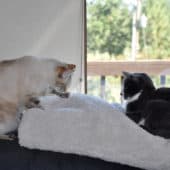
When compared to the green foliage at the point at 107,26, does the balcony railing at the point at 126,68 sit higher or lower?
lower

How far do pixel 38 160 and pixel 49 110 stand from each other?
20 centimetres

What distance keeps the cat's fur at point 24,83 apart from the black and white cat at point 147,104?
418 millimetres

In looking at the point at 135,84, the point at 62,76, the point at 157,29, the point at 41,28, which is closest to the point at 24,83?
the point at 62,76

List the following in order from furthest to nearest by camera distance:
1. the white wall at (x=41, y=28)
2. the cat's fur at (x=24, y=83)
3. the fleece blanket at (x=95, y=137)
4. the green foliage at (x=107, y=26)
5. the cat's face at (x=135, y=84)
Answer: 1. the green foliage at (x=107, y=26)
2. the white wall at (x=41, y=28)
3. the cat's face at (x=135, y=84)
4. the cat's fur at (x=24, y=83)
5. the fleece blanket at (x=95, y=137)

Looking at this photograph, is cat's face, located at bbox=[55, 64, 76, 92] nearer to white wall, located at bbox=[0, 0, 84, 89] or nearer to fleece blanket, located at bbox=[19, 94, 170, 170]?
fleece blanket, located at bbox=[19, 94, 170, 170]

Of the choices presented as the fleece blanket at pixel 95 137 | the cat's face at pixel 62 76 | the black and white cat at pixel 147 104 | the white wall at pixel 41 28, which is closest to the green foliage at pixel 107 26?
the white wall at pixel 41 28

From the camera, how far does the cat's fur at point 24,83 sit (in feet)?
4.33

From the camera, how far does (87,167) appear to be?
114 centimetres

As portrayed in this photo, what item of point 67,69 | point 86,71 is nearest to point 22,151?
point 67,69

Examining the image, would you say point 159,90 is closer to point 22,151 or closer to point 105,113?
point 105,113

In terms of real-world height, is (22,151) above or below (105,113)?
below

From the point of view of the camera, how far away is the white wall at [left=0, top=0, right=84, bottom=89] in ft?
7.86

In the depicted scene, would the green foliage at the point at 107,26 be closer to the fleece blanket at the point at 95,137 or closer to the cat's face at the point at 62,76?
the cat's face at the point at 62,76

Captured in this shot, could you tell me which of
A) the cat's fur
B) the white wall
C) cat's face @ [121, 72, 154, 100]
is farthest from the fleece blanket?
the white wall
